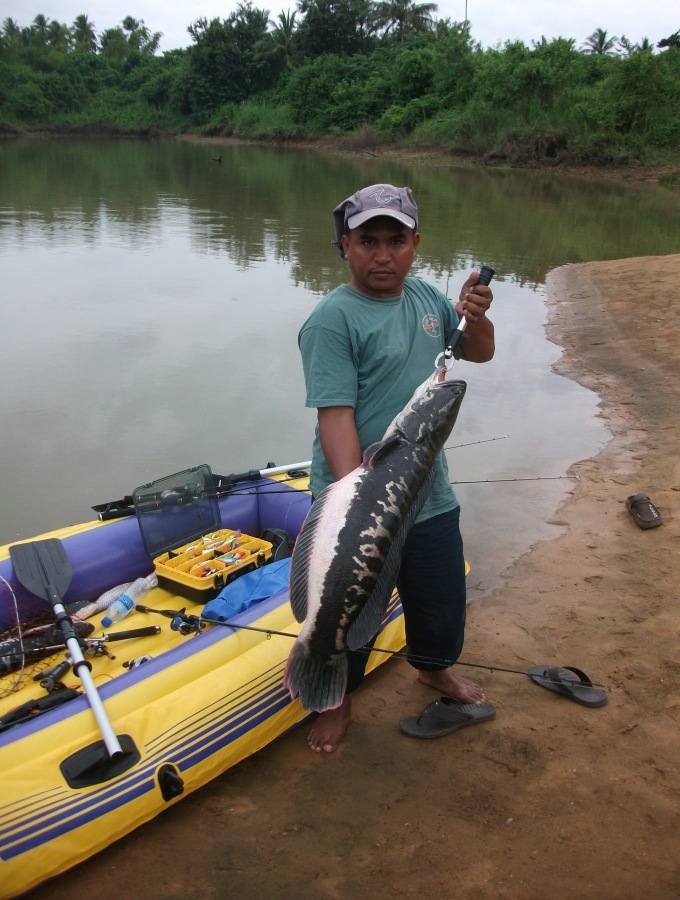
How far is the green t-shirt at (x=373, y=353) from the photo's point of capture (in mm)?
2498

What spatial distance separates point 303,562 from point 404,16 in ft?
236

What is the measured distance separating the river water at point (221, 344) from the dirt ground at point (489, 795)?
3.25 feet

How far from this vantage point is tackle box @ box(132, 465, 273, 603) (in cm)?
431

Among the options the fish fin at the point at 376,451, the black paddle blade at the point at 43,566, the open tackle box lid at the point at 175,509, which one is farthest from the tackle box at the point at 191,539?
the fish fin at the point at 376,451

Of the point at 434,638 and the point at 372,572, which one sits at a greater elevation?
the point at 372,572

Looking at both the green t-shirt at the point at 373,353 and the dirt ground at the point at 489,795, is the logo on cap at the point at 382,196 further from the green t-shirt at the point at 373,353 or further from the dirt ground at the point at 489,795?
the dirt ground at the point at 489,795

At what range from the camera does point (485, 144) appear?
3931 cm

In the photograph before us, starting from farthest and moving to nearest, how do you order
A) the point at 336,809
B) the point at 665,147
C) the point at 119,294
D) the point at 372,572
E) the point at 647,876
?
Result: 1. the point at 665,147
2. the point at 119,294
3. the point at 336,809
4. the point at 647,876
5. the point at 372,572

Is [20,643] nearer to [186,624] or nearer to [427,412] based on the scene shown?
[186,624]

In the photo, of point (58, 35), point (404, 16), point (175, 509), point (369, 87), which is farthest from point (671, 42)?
point (58, 35)

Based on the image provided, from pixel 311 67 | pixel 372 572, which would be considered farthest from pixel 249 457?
pixel 311 67

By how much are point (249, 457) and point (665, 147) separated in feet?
112

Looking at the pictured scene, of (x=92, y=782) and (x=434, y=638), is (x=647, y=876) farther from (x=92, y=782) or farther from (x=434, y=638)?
(x=92, y=782)

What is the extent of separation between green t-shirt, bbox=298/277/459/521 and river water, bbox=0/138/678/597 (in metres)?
2.56
